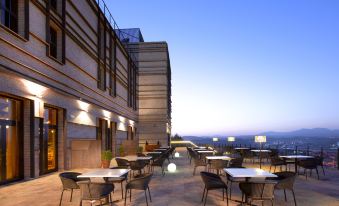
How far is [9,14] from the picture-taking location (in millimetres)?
10328

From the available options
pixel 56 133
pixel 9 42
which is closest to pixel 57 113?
pixel 56 133

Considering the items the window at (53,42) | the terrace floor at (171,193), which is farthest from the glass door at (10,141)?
the window at (53,42)

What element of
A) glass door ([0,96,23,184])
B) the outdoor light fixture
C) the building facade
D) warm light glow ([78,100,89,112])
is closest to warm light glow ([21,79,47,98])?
the building facade

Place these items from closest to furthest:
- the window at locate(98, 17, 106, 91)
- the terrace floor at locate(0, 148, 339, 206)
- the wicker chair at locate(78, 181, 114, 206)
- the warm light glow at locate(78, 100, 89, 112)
→ the wicker chair at locate(78, 181, 114, 206), the terrace floor at locate(0, 148, 339, 206), the warm light glow at locate(78, 100, 89, 112), the window at locate(98, 17, 106, 91)

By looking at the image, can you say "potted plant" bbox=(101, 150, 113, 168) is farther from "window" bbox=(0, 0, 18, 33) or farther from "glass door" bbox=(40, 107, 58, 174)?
"window" bbox=(0, 0, 18, 33)

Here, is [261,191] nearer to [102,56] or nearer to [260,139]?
[260,139]

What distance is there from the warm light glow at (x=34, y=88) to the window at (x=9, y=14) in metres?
1.61

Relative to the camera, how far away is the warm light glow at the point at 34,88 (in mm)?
10815

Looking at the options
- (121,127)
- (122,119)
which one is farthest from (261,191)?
(122,119)

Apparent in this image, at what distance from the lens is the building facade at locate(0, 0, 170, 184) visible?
404 inches

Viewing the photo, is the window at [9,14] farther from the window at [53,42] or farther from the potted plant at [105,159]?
the potted plant at [105,159]

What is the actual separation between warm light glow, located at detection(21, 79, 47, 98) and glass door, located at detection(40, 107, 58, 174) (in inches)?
42.2

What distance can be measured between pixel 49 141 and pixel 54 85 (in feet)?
7.55

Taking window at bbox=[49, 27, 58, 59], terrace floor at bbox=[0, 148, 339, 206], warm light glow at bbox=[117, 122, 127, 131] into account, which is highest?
window at bbox=[49, 27, 58, 59]
